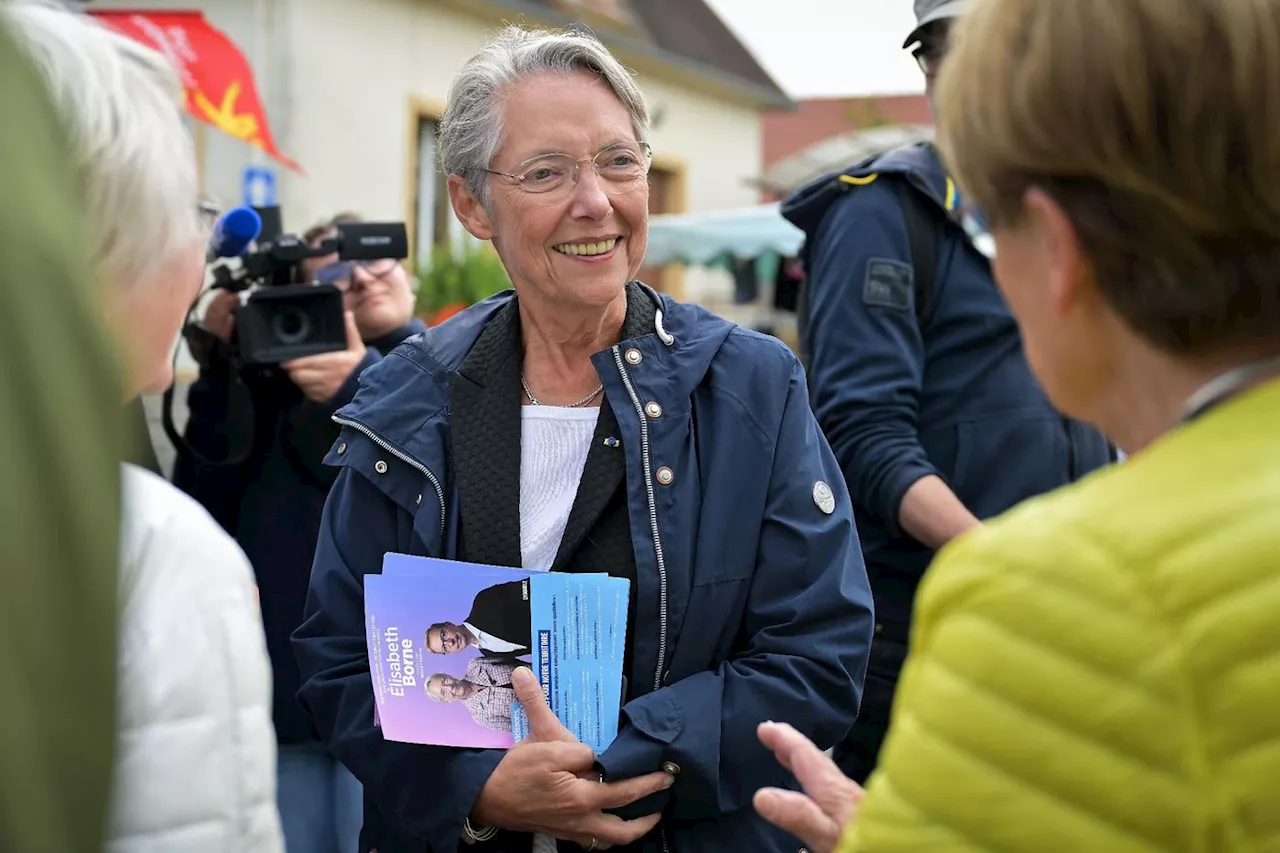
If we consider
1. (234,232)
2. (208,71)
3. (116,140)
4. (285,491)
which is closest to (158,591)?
(116,140)

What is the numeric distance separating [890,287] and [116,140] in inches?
73.6

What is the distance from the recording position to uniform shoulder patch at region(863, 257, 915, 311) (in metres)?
2.80

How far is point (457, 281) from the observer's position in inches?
393

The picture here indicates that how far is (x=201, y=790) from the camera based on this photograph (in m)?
1.17

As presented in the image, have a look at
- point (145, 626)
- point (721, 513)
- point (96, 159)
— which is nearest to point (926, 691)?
point (145, 626)

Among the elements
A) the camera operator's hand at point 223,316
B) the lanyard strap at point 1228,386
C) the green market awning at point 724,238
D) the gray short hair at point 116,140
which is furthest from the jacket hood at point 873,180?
the green market awning at point 724,238

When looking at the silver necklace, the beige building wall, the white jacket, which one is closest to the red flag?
the beige building wall

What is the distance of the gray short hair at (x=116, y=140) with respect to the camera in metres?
1.18

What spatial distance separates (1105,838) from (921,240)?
6.29ft

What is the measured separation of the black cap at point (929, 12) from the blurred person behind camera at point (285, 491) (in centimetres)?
154

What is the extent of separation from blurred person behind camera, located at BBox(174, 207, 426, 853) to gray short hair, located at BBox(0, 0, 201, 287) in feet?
6.97

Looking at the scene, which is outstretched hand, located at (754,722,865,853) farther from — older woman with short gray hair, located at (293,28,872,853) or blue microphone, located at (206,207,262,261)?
blue microphone, located at (206,207,262,261)

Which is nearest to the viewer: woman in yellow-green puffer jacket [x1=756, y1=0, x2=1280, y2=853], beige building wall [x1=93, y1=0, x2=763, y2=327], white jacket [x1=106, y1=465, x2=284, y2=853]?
woman in yellow-green puffer jacket [x1=756, y1=0, x2=1280, y2=853]

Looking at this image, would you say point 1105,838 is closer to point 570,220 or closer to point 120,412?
point 120,412
